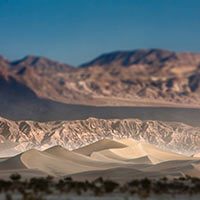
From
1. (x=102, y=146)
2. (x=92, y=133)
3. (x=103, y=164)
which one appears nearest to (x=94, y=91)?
(x=92, y=133)

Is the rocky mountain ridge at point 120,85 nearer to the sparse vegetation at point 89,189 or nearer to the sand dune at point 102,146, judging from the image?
the sand dune at point 102,146

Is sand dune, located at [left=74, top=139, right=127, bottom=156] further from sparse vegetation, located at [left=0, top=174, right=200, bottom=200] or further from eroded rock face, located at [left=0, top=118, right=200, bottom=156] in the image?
sparse vegetation, located at [left=0, top=174, right=200, bottom=200]

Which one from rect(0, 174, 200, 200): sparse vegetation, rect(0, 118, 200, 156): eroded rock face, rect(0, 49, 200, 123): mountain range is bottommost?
rect(0, 174, 200, 200): sparse vegetation

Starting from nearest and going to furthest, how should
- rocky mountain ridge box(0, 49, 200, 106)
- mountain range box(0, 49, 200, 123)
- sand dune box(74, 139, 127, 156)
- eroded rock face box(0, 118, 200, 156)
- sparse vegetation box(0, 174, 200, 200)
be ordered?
sparse vegetation box(0, 174, 200, 200) < sand dune box(74, 139, 127, 156) < eroded rock face box(0, 118, 200, 156) < mountain range box(0, 49, 200, 123) < rocky mountain ridge box(0, 49, 200, 106)

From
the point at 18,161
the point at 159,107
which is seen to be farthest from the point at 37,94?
the point at 18,161

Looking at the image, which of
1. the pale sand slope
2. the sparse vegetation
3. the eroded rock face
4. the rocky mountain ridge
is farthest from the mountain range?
the sparse vegetation

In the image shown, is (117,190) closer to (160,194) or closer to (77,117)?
(160,194)

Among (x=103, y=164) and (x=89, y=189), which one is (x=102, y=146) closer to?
(x=103, y=164)
